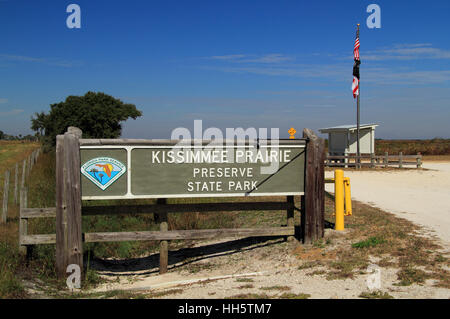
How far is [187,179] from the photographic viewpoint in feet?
23.4

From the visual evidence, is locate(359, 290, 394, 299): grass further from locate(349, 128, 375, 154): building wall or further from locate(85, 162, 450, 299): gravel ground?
locate(349, 128, 375, 154): building wall

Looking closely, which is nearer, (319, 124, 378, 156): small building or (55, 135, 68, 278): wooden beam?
(55, 135, 68, 278): wooden beam

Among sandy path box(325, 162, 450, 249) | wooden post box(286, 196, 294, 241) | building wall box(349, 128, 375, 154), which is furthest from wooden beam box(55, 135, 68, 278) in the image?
building wall box(349, 128, 375, 154)

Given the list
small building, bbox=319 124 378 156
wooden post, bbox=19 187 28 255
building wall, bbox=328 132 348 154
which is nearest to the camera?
wooden post, bbox=19 187 28 255

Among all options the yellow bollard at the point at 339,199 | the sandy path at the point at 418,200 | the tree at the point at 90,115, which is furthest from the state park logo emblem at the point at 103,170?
the tree at the point at 90,115

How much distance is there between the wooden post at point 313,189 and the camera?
291 inches

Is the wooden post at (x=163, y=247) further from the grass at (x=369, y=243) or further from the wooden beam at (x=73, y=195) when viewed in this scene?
the grass at (x=369, y=243)

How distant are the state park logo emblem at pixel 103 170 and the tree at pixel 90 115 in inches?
1423

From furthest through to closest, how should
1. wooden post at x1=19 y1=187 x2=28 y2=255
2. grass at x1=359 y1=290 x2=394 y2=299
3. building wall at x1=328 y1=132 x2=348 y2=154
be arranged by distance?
building wall at x1=328 y1=132 x2=348 y2=154
wooden post at x1=19 y1=187 x2=28 y2=255
grass at x1=359 y1=290 x2=394 y2=299

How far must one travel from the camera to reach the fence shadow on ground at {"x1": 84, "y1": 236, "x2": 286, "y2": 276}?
7867mm

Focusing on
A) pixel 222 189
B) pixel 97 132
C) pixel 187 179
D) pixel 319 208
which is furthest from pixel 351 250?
pixel 97 132

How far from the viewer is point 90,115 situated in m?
42.3

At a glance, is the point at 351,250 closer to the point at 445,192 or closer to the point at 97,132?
the point at 445,192

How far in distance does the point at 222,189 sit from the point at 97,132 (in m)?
38.2
